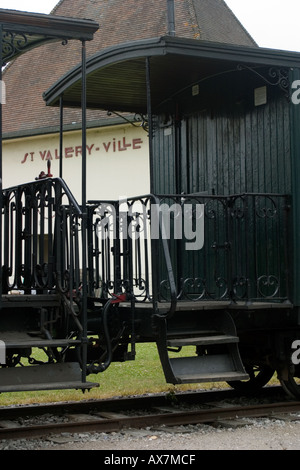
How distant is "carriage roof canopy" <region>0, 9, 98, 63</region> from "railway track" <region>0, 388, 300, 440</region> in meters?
3.29

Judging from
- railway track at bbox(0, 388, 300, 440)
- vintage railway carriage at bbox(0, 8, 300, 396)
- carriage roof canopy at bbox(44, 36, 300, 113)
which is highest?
carriage roof canopy at bbox(44, 36, 300, 113)

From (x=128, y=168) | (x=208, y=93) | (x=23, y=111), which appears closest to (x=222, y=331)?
(x=208, y=93)

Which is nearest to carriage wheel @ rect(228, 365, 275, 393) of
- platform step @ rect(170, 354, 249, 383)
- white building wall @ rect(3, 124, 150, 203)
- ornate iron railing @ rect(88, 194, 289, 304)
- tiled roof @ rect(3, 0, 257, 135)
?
ornate iron railing @ rect(88, 194, 289, 304)

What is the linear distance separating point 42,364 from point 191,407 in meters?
2.31

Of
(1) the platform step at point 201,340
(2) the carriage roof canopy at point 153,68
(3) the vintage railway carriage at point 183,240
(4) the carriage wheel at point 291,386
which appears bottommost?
(4) the carriage wheel at point 291,386

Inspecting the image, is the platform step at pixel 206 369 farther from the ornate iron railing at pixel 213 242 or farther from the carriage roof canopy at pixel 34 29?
the carriage roof canopy at pixel 34 29

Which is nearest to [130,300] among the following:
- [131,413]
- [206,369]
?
[206,369]

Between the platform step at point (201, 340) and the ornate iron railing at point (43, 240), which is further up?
the ornate iron railing at point (43, 240)

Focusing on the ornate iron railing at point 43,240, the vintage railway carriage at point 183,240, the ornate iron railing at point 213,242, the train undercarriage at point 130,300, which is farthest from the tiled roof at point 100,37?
the ornate iron railing at point 43,240

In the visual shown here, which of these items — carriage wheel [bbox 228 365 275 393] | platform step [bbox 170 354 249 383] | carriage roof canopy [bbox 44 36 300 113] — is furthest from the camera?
carriage wheel [bbox 228 365 275 393]

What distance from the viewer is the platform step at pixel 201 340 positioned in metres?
7.23

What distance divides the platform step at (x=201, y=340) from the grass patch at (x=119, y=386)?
190 centimetres

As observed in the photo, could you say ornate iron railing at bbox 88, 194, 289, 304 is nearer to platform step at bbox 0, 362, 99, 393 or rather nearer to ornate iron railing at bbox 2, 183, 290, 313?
ornate iron railing at bbox 2, 183, 290, 313

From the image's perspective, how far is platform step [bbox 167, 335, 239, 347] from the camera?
23.7 ft
